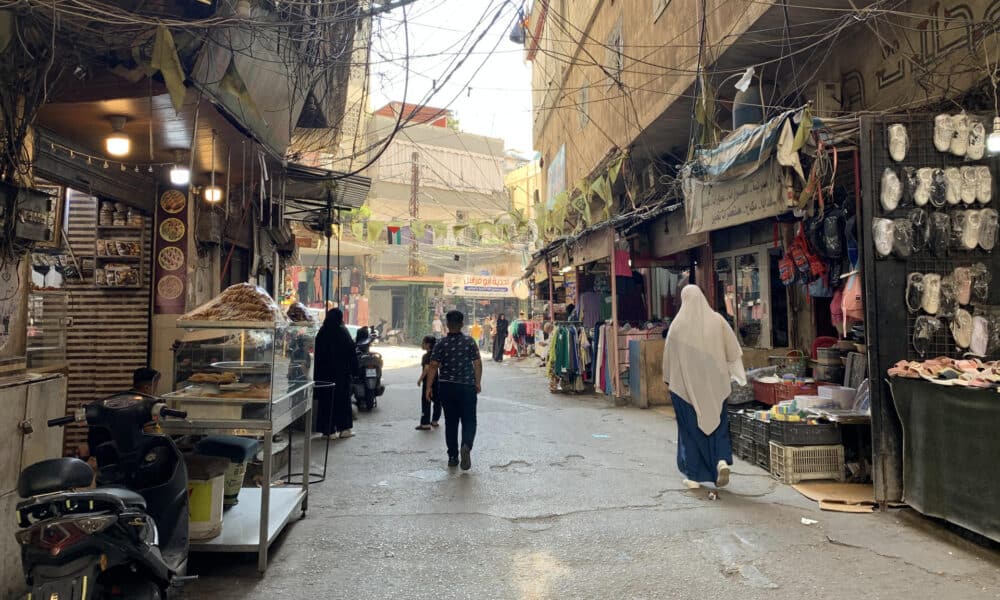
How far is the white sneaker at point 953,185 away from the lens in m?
5.31

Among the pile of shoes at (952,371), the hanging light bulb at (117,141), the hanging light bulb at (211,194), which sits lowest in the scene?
the pile of shoes at (952,371)

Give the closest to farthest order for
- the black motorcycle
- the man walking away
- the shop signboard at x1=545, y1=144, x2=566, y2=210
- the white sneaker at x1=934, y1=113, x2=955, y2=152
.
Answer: the black motorcycle
the white sneaker at x1=934, y1=113, x2=955, y2=152
the man walking away
the shop signboard at x1=545, y1=144, x2=566, y2=210

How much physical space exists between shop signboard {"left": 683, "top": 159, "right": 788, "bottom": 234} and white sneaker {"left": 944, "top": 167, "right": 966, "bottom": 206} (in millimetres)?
1356

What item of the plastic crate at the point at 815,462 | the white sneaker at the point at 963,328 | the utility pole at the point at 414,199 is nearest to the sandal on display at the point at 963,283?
the white sneaker at the point at 963,328

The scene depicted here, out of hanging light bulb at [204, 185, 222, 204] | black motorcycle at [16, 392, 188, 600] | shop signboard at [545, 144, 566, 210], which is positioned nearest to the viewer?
black motorcycle at [16, 392, 188, 600]

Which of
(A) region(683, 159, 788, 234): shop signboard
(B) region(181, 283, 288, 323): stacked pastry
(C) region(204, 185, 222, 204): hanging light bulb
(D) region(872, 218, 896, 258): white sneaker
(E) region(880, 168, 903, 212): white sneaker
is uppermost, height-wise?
(C) region(204, 185, 222, 204): hanging light bulb

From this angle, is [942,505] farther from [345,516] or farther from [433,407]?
[433,407]

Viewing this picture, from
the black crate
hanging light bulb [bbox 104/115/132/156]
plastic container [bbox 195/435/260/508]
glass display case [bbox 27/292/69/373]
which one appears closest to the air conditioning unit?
the black crate

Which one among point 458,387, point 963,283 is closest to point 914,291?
point 963,283

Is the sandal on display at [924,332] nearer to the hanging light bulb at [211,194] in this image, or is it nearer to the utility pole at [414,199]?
the hanging light bulb at [211,194]

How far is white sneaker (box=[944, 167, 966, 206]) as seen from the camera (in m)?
5.31

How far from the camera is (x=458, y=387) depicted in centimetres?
675

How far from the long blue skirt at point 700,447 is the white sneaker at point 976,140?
125 inches

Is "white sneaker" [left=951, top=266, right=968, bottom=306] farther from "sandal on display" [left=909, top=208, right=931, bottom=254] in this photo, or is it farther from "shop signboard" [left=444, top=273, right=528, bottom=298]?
"shop signboard" [left=444, top=273, right=528, bottom=298]
